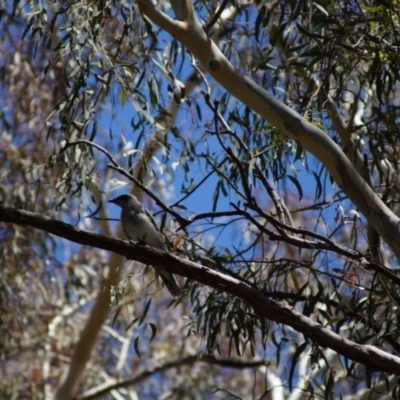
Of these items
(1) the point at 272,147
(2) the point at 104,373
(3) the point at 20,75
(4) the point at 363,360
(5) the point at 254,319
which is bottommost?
(4) the point at 363,360

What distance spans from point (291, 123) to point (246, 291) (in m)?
0.71

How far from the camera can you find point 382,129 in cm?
415

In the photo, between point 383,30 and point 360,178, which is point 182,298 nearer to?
point 360,178

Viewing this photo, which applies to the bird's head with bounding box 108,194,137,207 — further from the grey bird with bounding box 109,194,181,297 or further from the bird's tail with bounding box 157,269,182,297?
the bird's tail with bounding box 157,269,182,297

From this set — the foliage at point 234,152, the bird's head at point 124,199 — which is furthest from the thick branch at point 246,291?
the bird's head at point 124,199

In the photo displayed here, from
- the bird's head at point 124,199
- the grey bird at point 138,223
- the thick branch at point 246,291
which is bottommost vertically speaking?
the thick branch at point 246,291

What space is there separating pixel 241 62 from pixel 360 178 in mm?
1742

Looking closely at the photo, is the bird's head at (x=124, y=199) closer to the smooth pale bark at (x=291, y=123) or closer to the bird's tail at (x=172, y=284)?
the bird's tail at (x=172, y=284)

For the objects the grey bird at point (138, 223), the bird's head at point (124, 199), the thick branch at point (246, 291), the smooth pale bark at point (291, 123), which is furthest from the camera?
the bird's head at point (124, 199)

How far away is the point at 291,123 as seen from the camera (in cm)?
321

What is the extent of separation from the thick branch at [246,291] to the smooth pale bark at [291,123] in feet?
1.56

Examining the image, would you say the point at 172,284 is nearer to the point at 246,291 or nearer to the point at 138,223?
the point at 138,223

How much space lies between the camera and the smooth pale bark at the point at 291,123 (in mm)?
3195

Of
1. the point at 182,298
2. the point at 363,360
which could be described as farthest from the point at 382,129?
the point at 363,360
